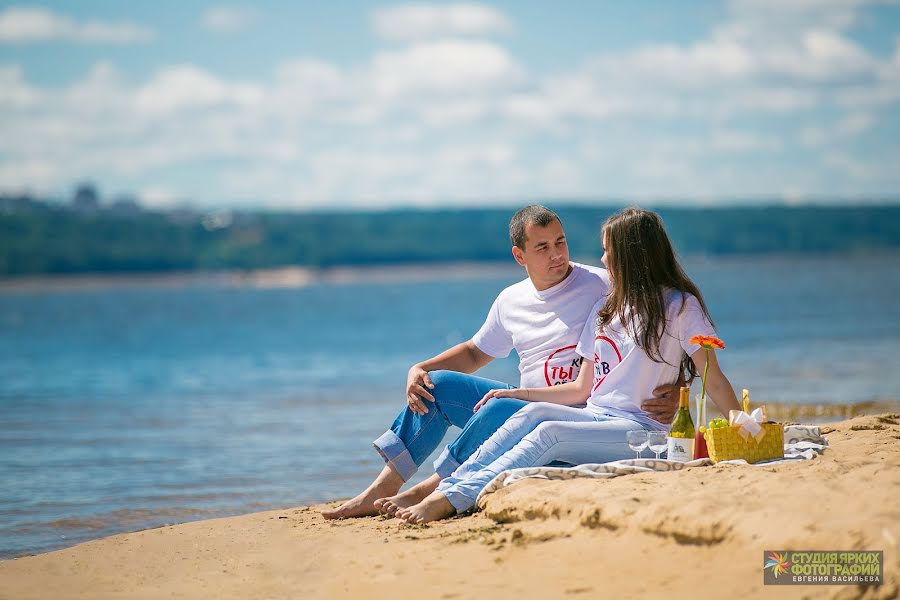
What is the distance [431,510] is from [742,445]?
1.60 metres

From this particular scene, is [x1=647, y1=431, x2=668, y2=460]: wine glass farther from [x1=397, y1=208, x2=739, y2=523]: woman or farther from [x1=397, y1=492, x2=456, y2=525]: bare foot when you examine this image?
[x1=397, y1=492, x2=456, y2=525]: bare foot

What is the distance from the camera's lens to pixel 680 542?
456cm

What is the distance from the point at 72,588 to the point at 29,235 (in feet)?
397

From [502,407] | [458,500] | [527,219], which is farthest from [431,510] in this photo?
[527,219]

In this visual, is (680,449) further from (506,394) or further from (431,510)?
(431,510)

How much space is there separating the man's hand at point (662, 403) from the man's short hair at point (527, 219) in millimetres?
1099

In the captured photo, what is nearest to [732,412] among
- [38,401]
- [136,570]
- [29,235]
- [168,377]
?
[136,570]

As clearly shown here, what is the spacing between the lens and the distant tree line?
406 ft

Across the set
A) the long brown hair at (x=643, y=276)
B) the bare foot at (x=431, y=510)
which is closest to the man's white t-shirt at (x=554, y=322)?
the long brown hair at (x=643, y=276)

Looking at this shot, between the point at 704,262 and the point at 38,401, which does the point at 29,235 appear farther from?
the point at 38,401

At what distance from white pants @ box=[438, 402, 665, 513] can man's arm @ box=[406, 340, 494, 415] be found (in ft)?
1.98

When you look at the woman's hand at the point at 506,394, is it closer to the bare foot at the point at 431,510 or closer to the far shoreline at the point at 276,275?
the bare foot at the point at 431,510

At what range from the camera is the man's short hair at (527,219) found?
19.9ft

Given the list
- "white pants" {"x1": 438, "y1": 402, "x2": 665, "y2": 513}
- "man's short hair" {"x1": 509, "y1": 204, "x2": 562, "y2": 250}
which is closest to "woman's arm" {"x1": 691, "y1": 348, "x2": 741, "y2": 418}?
"white pants" {"x1": 438, "y1": 402, "x2": 665, "y2": 513}
